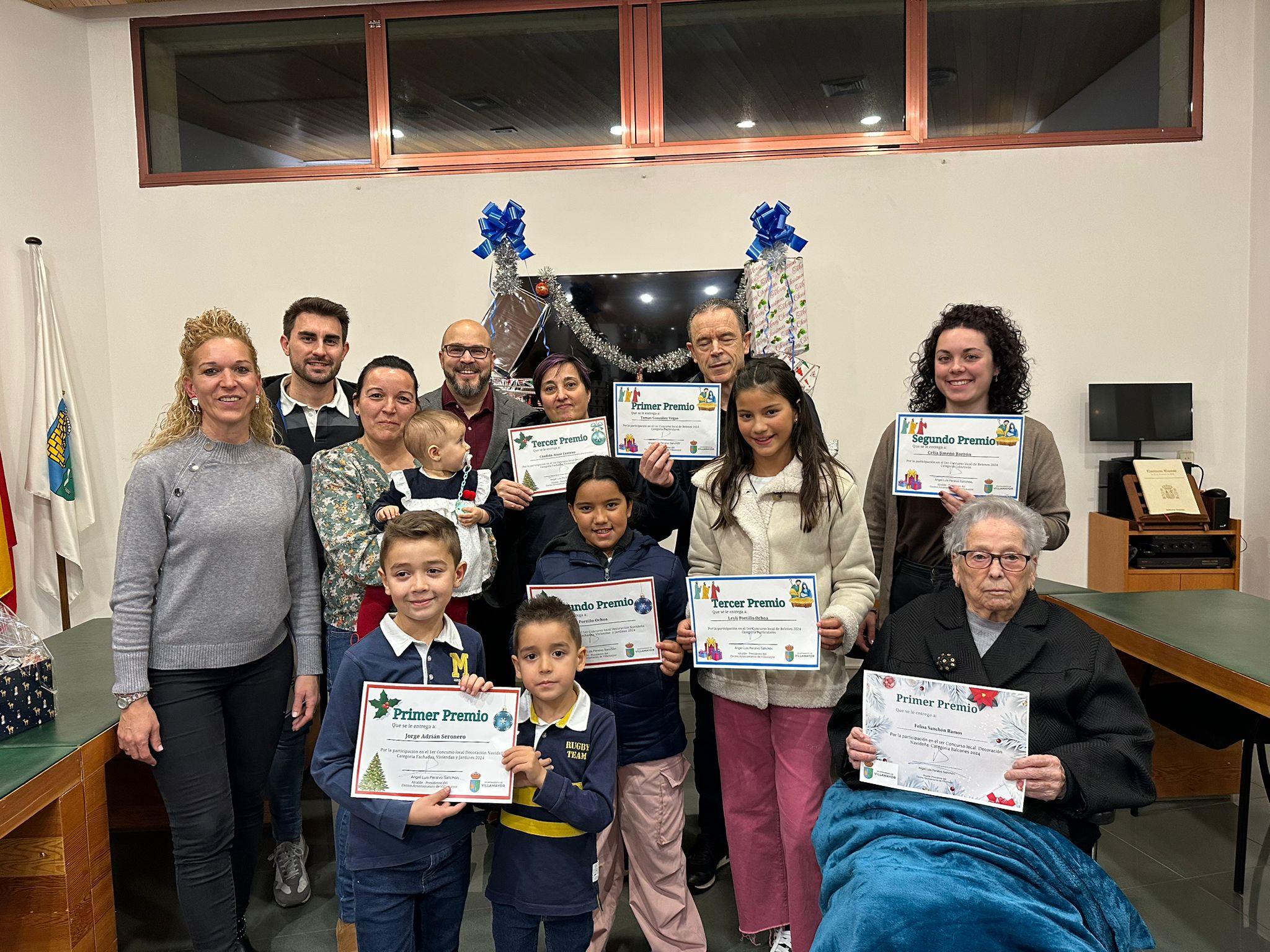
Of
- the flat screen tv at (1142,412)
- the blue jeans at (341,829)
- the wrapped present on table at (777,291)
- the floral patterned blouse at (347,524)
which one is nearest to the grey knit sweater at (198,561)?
the floral patterned blouse at (347,524)

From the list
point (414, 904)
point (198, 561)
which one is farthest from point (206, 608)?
point (414, 904)

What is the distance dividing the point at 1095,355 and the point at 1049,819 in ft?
12.9

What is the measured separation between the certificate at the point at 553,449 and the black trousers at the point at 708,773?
927 mm

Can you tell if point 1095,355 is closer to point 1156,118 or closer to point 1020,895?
point 1156,118

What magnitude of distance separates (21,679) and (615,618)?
5.23ft

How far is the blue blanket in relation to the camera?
1.57 m

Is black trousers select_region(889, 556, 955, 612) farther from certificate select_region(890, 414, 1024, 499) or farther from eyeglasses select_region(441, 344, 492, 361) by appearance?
eyeglasses select_region(441, 344, 492, 361)

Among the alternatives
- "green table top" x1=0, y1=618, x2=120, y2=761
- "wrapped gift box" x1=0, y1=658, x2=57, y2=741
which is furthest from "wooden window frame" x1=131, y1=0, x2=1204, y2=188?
"wrapped gift box" x1=0, y1=658, x2=57, y2=741

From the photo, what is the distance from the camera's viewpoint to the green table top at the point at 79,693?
217 centimetres

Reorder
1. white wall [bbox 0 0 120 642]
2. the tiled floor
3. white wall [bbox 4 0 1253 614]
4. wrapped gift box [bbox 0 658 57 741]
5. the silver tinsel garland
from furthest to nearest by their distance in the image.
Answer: white wall [bbox 4 0 1253 614]
the silver tinsel garland
white wall [bbox 0 0 120 642]
the tiled floor
wrapped gift box [bbox 0 658 57 741]

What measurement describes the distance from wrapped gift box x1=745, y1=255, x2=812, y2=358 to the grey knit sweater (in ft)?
8.56

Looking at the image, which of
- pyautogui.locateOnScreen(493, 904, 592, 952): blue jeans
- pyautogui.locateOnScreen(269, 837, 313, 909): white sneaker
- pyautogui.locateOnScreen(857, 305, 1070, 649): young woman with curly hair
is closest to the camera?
pyautogui.locateOnScreen(493, 904, 592, 952): blue jeans

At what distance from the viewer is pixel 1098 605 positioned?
3094 mm

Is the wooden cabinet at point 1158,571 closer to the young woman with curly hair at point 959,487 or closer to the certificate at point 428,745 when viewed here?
the young woman with curly hair at point 959,487
